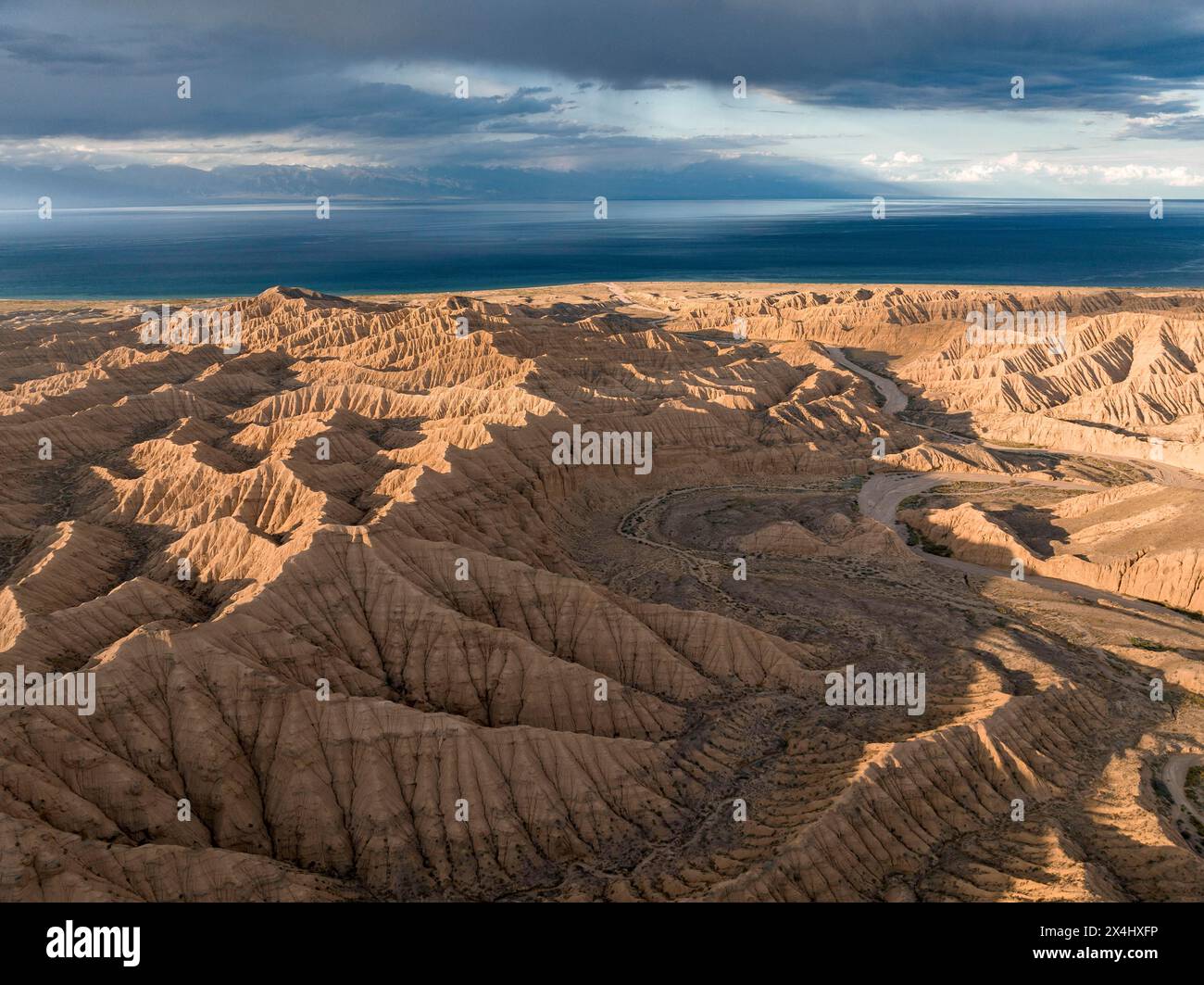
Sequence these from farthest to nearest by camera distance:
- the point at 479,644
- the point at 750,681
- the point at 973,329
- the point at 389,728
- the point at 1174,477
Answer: the point at 973,329 → the point at 1174,477 → the point at 750,681 → the point at 479,644 → the point at 389,728

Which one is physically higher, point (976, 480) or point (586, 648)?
point (976, 480)

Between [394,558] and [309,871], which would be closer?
[309,871]

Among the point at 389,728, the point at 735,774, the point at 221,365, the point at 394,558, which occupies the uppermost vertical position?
the point at 221,365

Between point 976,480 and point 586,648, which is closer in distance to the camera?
point 586,648

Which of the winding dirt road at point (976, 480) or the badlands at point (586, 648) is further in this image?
the winding dirt road at point (976, 480)

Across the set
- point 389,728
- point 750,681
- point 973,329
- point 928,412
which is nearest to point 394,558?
point 389,728

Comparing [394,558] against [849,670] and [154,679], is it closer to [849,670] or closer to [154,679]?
[154,679]

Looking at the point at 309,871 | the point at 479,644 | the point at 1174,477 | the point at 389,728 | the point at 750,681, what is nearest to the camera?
the point at 309,871

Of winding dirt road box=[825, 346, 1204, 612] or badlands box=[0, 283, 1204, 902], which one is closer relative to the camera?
badlands box=[0, 283, 1204, 902]
